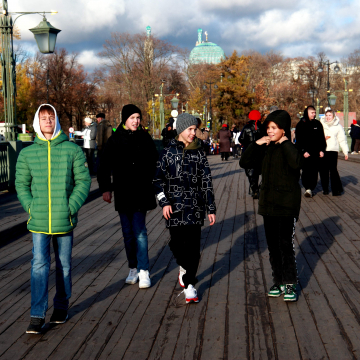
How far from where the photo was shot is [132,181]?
5.46m

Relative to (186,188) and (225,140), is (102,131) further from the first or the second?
(186,188)

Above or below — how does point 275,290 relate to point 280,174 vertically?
below

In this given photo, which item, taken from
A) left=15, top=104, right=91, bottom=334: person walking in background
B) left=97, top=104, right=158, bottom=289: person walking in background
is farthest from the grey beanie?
left=15, top=104, right=91, bottom=334: person walking in background

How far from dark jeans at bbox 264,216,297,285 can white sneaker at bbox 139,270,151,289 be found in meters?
1.18

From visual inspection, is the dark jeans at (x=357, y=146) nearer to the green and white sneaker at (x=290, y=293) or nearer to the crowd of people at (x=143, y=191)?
the crowd of people at (x=143, y=191)

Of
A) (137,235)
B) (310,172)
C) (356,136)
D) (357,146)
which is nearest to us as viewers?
(137,235)

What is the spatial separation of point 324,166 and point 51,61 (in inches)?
2373

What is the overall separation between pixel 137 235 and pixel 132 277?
0.42m

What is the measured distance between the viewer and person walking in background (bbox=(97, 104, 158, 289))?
17.8ft

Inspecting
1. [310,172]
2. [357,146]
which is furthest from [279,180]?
[357,146]

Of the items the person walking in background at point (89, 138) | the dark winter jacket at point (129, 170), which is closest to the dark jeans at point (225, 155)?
the person walking in background at point (89, 138)

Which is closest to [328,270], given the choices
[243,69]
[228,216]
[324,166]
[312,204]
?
[228,216]

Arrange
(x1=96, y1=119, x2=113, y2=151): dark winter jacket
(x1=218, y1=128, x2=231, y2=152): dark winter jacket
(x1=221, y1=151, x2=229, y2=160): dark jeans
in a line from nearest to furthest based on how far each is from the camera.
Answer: (x1=96, y1=119, x2=113, y2=151): dark winter jacket < (x1=218, y1=128, x2=231, y2=152): dark winter jacket < (x1=221, y1=151, x2=229, y2=160): dark jeans

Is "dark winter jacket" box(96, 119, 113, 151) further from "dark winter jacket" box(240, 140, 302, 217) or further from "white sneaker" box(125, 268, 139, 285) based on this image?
"dark winter jacket" box(240, 140, 302, 217)
